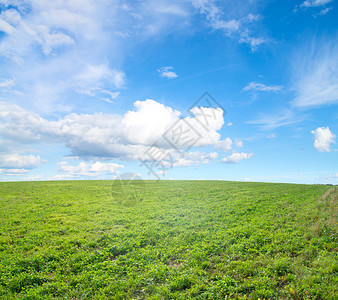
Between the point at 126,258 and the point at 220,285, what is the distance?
5.96 m

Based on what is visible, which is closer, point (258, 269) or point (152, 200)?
point (258, 269)

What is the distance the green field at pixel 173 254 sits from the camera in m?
9.29

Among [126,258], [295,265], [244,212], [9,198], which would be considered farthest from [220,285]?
[9,198]

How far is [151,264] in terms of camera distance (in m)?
11.7

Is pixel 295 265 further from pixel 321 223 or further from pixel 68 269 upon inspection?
pixel 68 269

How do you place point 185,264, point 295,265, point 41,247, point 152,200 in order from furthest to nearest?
1. point 152,200
2. point 41,247
3. point 185,264
4. point 295,265

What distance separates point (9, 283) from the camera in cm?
1040

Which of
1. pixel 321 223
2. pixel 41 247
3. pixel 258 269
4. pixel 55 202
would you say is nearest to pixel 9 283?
pixel 41 247

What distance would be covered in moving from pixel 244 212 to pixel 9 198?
30674mm

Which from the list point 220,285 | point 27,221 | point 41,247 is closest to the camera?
point 220,285

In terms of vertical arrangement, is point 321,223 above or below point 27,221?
above

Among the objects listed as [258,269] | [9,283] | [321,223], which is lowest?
[9,283]

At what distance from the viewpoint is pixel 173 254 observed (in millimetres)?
12789

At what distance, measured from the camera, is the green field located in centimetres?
929
